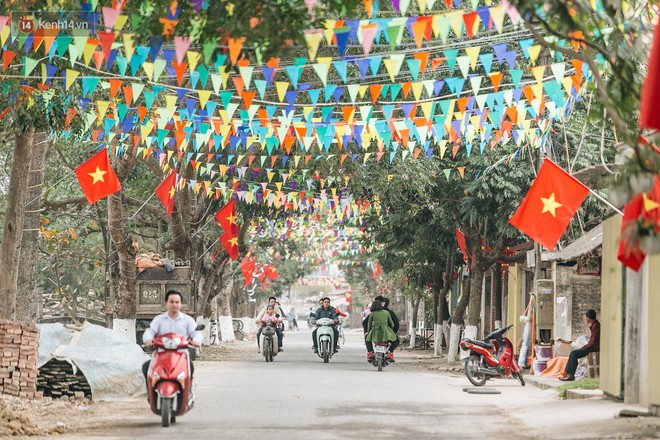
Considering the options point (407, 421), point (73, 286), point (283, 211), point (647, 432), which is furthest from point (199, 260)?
point (647, 432)

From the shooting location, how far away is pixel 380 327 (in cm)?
2447

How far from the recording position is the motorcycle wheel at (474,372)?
20.2m

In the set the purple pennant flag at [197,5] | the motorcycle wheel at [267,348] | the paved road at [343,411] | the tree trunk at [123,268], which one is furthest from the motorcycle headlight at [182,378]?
the motorcycle wheel at [267,348]

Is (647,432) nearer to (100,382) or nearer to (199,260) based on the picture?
(100,382)

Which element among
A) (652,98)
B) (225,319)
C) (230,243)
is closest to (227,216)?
(230,243)

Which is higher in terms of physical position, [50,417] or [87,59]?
[87,59]

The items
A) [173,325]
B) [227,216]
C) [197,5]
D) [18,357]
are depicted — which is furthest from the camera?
[227,216]

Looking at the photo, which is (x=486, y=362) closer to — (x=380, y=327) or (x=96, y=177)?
(x=380, y=327)

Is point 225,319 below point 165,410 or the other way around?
the other way around

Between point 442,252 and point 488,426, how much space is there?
2349cm

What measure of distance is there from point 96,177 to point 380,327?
713 cm

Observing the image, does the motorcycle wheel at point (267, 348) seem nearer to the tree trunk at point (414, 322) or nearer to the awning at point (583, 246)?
the awning at point (583, 246)

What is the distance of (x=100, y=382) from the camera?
617 inches

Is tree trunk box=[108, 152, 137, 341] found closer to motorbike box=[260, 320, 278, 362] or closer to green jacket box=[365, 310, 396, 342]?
motorbike box=[260, 320, 278, 362]
